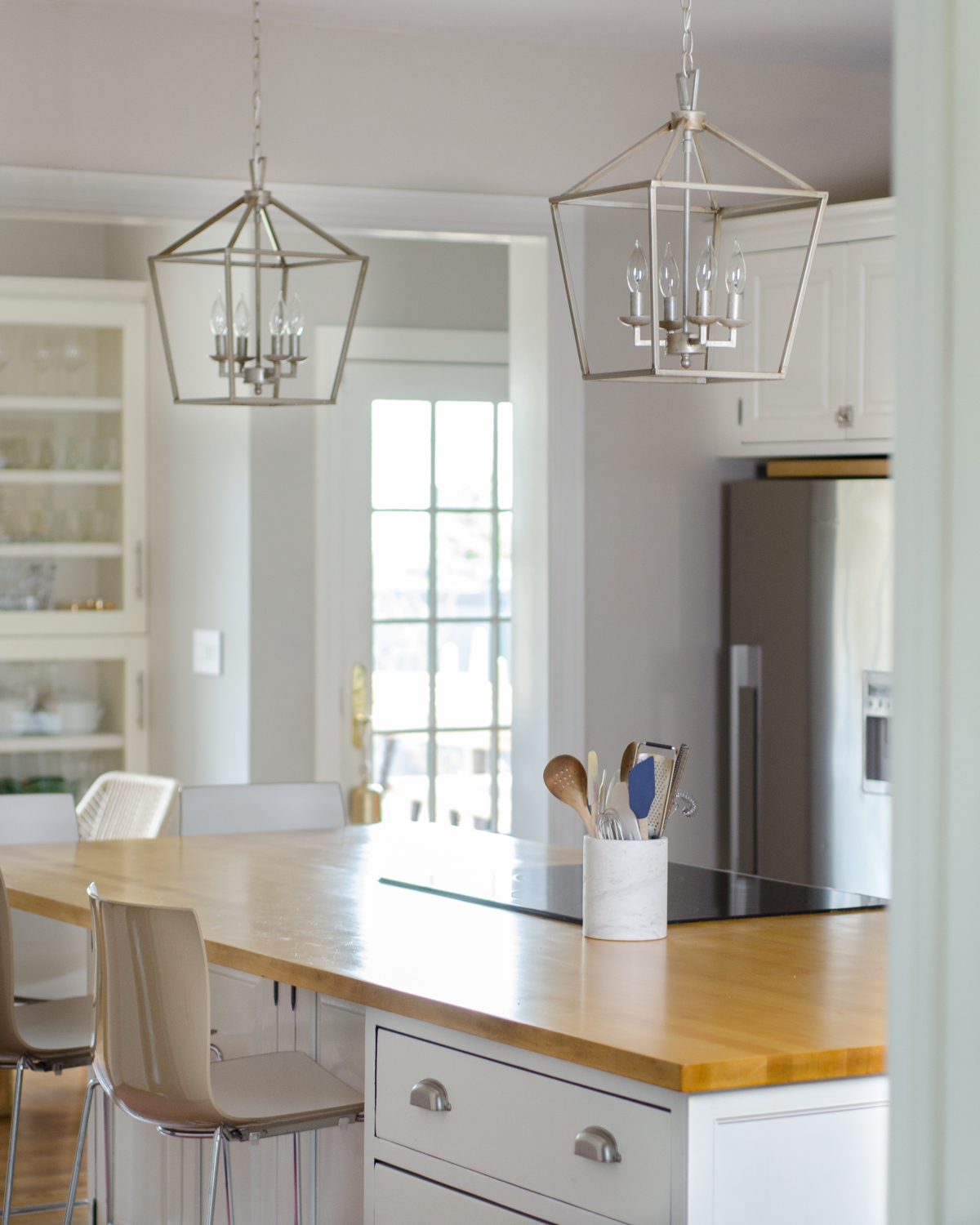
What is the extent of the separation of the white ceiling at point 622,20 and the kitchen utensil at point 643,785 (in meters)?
2.47

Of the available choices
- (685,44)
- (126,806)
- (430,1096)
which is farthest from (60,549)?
(430,1096)

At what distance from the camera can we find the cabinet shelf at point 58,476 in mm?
5559

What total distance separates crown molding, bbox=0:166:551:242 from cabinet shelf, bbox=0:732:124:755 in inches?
85.7

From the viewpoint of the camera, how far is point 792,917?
8.18 feet

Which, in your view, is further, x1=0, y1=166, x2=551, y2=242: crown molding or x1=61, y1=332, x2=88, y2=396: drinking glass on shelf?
x1=61, y1=332, x2=88, y2=396: drinking glass on shelf

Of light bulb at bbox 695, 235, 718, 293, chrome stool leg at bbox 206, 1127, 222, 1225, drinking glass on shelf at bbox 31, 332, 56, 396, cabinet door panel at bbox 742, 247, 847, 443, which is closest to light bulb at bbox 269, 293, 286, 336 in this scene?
light bulb at bbox 695, 235, 718, 293

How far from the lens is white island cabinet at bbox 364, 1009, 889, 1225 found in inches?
66.1

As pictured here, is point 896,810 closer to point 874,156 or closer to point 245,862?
point 245,862

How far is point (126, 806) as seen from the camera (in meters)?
5.09

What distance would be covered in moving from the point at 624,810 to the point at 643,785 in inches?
2.3

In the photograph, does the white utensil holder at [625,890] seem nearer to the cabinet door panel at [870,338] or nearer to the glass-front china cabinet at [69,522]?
the cabinet door panel at [870,338]

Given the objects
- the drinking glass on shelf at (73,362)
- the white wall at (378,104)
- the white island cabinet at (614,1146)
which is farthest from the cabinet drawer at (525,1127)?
the drinking glass on shelf at (73,362)

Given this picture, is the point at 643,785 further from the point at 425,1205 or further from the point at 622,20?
the point at 622,20

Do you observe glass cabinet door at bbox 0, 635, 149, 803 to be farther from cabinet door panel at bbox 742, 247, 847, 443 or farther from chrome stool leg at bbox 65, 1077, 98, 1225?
chrome stool leg at bbox 65, 1077, 98, 1225
